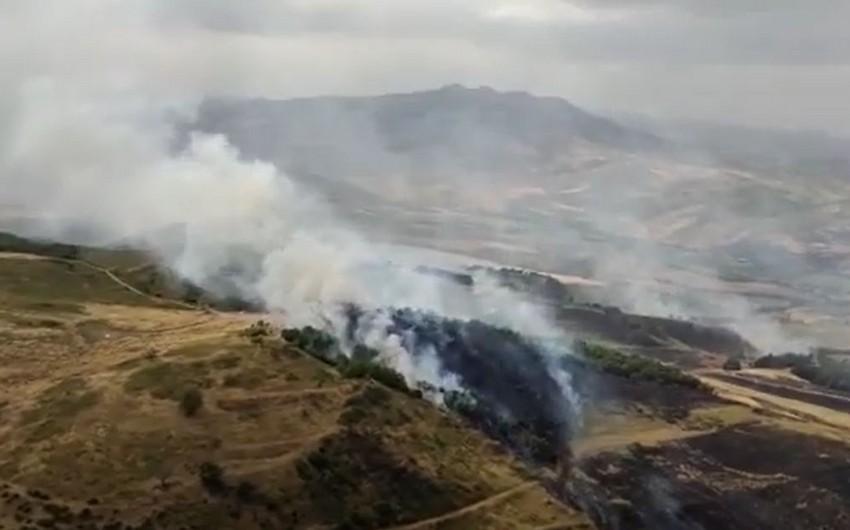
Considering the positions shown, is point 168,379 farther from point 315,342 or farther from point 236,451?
point 315,342

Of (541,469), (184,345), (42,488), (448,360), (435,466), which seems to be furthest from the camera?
(448,360)

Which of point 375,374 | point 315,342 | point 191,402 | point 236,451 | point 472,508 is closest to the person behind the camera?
point 236,451

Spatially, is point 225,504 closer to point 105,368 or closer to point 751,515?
point 105,368

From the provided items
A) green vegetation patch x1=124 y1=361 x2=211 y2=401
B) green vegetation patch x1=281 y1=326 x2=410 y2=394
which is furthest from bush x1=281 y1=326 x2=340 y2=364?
green vegetation patch x1=124 y1=361 x2=211 y2=401

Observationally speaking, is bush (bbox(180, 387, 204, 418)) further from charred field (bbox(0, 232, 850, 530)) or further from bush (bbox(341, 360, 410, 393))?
bush (bbox(341, 360, 410, 393))

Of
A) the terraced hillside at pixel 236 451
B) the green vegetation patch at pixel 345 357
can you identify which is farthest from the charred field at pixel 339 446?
the green vegetation patch at pixel 345 357

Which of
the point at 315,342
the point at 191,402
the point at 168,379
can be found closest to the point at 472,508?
the point at 191,402

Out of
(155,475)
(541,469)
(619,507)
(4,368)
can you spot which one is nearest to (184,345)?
(4,368)

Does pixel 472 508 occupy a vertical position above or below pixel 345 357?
below
